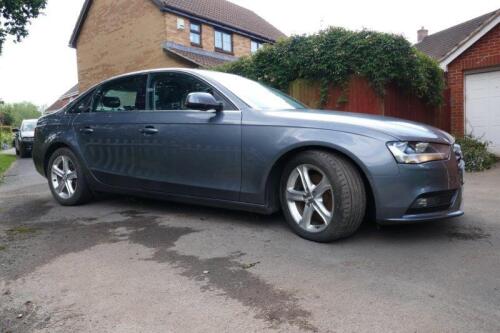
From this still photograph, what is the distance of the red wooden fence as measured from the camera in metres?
9.70

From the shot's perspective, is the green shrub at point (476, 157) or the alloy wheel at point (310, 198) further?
the green shrub at point (476, 157)

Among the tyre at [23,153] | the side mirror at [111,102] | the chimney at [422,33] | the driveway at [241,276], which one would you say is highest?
the chimney at [422,33]

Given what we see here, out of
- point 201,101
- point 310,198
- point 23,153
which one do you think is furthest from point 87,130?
point 23,153

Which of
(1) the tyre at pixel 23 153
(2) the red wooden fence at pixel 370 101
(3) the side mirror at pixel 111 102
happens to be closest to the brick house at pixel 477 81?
(2) the red wooden fence at pixel 370 101

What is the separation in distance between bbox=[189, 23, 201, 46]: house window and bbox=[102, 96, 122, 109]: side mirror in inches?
679

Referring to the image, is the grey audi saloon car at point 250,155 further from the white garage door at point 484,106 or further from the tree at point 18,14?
the tree at point 18,14

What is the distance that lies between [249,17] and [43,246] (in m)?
25.6

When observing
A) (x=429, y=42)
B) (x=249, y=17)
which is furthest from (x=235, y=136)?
(x=249, y=17)

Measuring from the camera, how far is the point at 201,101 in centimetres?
390

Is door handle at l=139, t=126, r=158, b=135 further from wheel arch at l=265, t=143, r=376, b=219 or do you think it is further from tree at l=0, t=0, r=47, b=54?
tree at l=0, t=0, r=47, b=54

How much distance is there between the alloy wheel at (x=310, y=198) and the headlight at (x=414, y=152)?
0.56 m

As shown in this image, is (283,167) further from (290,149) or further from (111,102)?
(111,102)

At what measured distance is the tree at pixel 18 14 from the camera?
55.0 ft

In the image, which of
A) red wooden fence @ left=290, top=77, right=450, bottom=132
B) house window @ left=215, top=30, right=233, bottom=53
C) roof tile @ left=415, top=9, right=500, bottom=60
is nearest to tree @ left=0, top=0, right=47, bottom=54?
house window @ left=215, top=30, right=233, bottom=53
